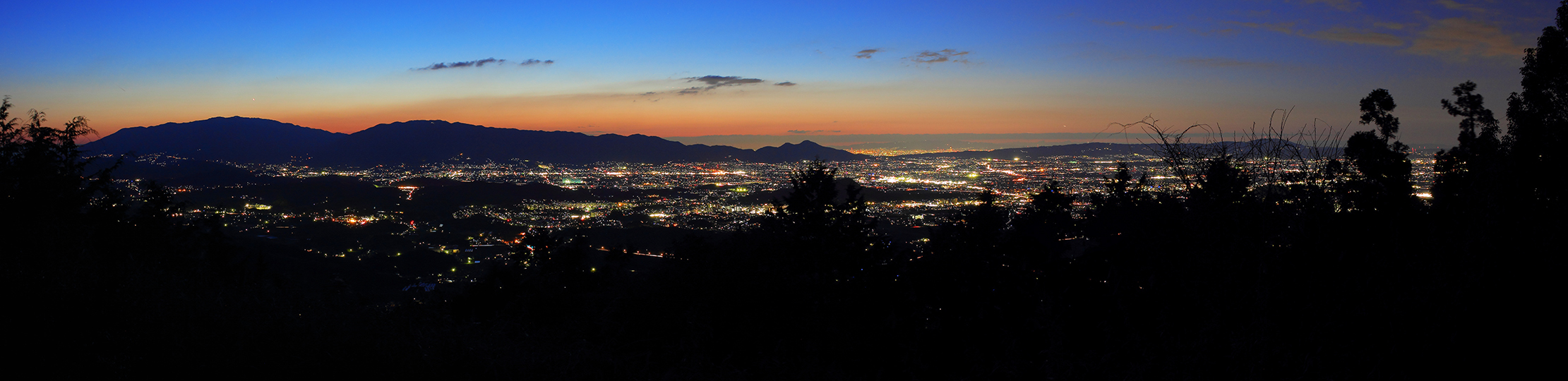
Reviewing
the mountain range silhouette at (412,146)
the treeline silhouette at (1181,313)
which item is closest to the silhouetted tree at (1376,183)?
the treeline silhouette at (1181,313)

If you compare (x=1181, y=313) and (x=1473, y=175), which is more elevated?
(x=1473, y=175)

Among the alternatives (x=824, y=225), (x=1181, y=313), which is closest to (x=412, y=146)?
(x=824, y=225)

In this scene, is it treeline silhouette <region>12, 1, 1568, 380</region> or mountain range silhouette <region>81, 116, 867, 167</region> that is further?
mountain range silhouette <region>81, 116, 867, 167</region>

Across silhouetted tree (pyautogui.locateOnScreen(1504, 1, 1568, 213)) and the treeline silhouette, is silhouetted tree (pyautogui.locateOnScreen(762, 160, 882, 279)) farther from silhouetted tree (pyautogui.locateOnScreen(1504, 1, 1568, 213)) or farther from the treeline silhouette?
silhouetted tree (pyautogui.locateOnScreen(1504, 1, 1568, 213))

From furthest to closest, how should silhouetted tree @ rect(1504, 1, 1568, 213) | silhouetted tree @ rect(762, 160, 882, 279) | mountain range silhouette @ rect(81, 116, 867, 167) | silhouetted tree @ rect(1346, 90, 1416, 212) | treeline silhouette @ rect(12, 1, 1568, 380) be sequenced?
1. mountain range silhouette @ rect(81, 116, 867, 167)
2. silhouetted tree @ rect(762, 160, 882, 279)
3. silhouetted tree @ rect(1346, 90, 1416, 212)
4. silhouetted tree @ rect(1504, 1, 1568, 213)
5. treeline silhouette @ rect(12, 1, 1568, 380)

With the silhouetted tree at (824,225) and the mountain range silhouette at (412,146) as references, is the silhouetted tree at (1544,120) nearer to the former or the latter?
the silhouetted tree at (824,225)

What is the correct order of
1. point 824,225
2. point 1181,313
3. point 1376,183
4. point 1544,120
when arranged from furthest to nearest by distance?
point 824,225 < point 1544,120 < point 1376,183 < point 1181,313

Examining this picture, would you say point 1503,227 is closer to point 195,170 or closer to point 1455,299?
point 1455,299

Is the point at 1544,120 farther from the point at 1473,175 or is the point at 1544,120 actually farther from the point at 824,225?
→ the point at 824,225

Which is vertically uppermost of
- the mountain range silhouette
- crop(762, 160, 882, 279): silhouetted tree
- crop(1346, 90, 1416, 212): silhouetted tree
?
the mountain range silhouette

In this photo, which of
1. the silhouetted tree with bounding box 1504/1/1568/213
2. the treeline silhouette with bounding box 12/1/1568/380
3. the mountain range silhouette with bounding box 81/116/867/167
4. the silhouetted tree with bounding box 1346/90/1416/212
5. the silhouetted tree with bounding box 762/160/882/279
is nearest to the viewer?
the treeline silhouette with bounding box 12/1/1568/380

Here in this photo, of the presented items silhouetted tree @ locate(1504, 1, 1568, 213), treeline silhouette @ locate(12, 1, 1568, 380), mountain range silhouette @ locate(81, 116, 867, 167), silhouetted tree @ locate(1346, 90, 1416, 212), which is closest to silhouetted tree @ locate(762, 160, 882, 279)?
treeline silhouette @ locate(12, 1, 1568, 380)

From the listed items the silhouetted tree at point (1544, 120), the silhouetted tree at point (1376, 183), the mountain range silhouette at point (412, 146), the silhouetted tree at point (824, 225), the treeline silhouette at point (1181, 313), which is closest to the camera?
the treeline silhouette at point (1181, 313)
